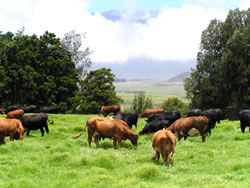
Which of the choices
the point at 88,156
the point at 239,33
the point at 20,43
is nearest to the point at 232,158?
the point at 88,156

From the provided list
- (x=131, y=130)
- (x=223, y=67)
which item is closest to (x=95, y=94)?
(x=223, y=67)

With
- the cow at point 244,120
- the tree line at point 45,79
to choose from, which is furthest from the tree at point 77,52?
Result: the cow at point 244,120

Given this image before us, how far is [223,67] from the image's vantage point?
3931 cm

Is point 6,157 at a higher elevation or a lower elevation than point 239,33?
lower

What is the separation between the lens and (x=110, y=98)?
4447cm

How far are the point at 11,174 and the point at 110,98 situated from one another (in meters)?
Result: 35.1

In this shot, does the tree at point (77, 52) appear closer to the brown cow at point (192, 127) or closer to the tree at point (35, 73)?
the tree at point (35, 73)

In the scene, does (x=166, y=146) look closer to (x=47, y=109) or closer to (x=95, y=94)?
(x=47, y=109)

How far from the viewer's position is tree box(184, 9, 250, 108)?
38.2m

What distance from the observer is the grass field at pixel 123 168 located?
8.45 m

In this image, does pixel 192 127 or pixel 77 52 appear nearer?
pixel 192 127

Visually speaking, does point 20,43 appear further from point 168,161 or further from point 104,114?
point 168,161

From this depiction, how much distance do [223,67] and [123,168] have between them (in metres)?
32.1

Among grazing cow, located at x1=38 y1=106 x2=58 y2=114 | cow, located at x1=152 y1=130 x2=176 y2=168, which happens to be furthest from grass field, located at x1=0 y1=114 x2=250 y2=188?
grazing cow, located at x1=38 y1=106 x2=58 y2=114
